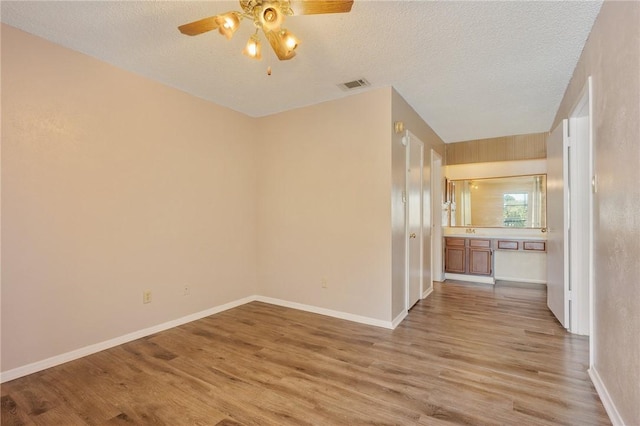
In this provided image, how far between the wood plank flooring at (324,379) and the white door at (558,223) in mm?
308

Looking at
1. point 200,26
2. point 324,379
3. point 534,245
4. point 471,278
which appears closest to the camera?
point 200,26

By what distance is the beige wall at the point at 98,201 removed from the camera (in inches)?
86.7

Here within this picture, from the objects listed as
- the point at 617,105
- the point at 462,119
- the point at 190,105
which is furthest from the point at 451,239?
the point at 190,105

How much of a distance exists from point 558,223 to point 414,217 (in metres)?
1.49

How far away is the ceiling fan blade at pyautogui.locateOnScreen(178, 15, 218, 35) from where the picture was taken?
5.66ft

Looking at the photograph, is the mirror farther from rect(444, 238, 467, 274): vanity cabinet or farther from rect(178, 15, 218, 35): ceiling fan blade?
rect(178, 15, 218, 35): ceiling fan blade

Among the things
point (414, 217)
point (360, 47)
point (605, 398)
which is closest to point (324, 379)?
point (605, 398)

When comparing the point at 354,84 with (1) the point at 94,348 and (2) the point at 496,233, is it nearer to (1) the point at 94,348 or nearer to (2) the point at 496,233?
(1) the point at 94,348

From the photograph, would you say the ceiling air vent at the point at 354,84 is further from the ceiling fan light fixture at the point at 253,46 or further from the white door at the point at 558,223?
the white door at the point at 558,223

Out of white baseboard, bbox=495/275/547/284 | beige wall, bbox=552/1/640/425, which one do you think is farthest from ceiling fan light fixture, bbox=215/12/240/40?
white baseboard, bbox=495/275/547/284

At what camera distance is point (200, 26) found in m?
1.77

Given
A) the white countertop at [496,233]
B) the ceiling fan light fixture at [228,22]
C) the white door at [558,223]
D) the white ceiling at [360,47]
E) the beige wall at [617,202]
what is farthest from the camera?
the white countertop at [496,233]

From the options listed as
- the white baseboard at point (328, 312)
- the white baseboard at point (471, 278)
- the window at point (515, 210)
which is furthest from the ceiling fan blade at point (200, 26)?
the window at point (515, 210)

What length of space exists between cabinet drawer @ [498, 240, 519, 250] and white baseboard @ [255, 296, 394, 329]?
120 inches
